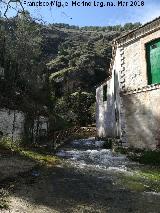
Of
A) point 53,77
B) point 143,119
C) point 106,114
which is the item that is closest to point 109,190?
point 143,119

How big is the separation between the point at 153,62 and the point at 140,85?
138 centimetres

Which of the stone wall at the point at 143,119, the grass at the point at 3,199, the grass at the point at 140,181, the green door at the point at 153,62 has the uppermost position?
the green door at the point at 153,62

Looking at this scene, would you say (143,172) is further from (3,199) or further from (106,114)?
(106,114)

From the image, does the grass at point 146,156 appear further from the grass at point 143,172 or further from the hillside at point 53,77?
the hillside at point 53,77

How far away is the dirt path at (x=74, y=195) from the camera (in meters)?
7.56

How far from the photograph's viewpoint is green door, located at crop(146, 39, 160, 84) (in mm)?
18594

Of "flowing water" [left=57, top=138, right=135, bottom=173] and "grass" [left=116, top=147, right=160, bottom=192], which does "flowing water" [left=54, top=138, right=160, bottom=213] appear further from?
"flowing water" [left=57, top=138, right=135, bottom=173]

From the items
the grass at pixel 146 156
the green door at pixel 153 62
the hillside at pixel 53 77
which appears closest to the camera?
the grass at pixel 146 156

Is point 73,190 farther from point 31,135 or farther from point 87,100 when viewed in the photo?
point 87,100

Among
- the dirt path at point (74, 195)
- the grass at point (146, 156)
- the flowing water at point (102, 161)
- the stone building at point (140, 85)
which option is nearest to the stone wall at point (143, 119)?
the stone building at point (140, 85)

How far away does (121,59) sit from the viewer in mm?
21141

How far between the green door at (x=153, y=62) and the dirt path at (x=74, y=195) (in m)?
8.07

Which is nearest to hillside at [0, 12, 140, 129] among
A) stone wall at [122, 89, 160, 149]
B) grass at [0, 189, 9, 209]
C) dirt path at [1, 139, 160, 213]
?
stone wall at [122, 89, 160, 149]

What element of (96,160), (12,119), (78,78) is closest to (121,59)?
(96,160)
